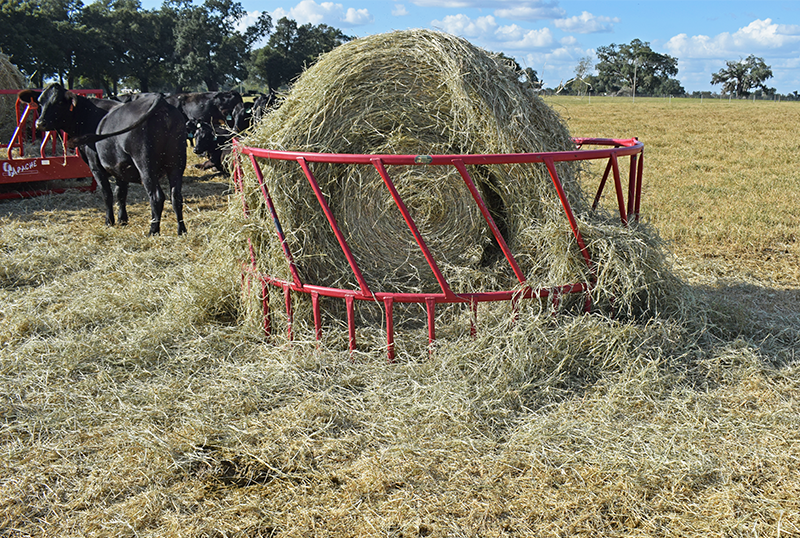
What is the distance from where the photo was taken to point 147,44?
5359 cm

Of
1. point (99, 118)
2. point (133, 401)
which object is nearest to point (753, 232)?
point (133, 401)

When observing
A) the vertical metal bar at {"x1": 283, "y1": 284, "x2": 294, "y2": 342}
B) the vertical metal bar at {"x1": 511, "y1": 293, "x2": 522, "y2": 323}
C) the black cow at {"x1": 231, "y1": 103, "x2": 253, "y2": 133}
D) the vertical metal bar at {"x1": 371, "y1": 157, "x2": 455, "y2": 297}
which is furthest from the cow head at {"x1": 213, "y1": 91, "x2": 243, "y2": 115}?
the vertical metal bar at {"x1": 511, "y1": 293, "x2": 522, "y2": 323}

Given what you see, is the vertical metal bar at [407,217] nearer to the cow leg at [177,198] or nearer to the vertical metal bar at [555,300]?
the vertical metal bar at [555,300]

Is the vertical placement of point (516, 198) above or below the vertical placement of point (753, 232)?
above

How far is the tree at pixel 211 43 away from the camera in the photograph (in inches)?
2238

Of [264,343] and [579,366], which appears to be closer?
[579,366]

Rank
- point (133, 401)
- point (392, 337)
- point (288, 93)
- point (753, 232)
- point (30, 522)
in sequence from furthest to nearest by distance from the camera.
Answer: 1. point (753, 232)
2. point (288, 93)
3. point (392, 337)
4. point (133, 401)
5. point (30, 522)

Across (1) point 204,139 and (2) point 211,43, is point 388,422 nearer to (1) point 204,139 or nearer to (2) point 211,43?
(1) point 204,139

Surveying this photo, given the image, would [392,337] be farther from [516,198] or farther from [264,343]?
[516,198]

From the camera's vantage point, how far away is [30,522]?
8.14 feet

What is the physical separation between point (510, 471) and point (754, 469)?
1074mm

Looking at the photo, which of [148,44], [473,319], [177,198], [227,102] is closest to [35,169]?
[227,102]

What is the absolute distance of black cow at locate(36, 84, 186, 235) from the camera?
276 inches

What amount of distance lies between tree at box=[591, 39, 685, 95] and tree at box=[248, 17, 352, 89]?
41.3 meters
